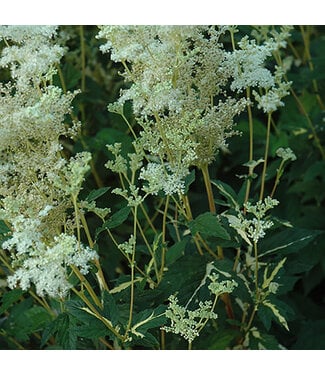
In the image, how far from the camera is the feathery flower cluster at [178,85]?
0.96 m

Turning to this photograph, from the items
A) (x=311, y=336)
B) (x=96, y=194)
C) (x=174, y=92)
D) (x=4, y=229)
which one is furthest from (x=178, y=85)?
(x=311, y=336)

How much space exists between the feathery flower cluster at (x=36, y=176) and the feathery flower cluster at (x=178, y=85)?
0.35ft

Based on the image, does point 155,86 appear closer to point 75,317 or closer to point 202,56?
point 202,56

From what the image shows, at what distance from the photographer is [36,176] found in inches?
37.0

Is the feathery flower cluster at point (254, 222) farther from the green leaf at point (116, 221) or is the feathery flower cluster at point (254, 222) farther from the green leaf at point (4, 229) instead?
the green leaf at point (4, 229)

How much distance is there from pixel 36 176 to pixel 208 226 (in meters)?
0.27

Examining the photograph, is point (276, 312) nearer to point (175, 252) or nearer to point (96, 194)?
point (175, 252)

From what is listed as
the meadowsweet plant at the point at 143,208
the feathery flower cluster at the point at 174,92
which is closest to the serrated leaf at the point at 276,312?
the meadowsweet plant at the point at 143,208

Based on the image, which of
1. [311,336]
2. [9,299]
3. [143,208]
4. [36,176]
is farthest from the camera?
[311,336]

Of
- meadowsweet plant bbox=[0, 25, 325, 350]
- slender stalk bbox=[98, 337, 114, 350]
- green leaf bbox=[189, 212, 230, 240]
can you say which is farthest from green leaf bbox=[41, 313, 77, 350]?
green leaf bbox=[189, 212, 230, 240]

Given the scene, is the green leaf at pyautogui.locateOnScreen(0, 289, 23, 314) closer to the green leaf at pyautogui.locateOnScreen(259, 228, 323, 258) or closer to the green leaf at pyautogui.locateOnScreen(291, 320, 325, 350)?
the green leaf at pyautogui.locateOnScreen(259, 228, 323, 258)
